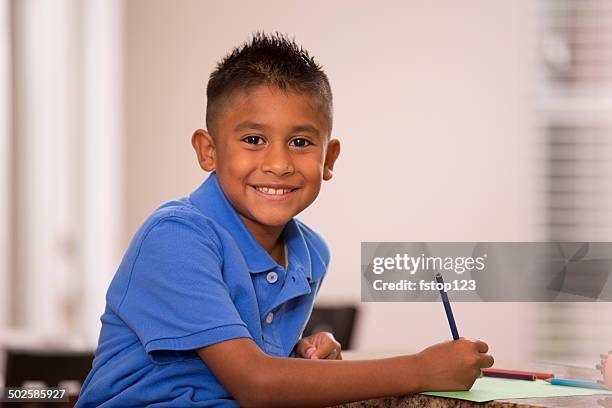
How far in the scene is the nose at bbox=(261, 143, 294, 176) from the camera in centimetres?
126

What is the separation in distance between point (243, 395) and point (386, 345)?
4486mm

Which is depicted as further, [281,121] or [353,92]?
[353,92]

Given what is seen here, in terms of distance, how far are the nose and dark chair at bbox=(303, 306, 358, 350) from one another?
345 centimetres

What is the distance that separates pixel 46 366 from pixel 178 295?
1633 mm

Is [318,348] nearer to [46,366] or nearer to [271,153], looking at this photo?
[271,153]

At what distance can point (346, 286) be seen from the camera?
215 inches

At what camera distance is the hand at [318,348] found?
136 cm

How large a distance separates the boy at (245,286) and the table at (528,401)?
23mm

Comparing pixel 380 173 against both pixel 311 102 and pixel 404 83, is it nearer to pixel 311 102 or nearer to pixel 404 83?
pixel 404 83

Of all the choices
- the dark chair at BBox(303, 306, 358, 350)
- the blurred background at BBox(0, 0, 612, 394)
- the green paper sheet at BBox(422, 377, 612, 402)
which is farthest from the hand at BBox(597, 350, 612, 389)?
the blurred background at BBox(0, 0, 612, 394)

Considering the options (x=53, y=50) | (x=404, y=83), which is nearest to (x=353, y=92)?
(x=404, y=83)

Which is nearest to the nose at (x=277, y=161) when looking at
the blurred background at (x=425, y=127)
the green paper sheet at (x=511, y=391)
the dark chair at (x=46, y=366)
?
the green paper sheet at (x=511, y=391)

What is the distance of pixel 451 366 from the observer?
1.10 meters

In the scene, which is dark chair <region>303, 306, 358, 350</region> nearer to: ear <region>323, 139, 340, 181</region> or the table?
ear <region>323, 139, 340, 181</region>
